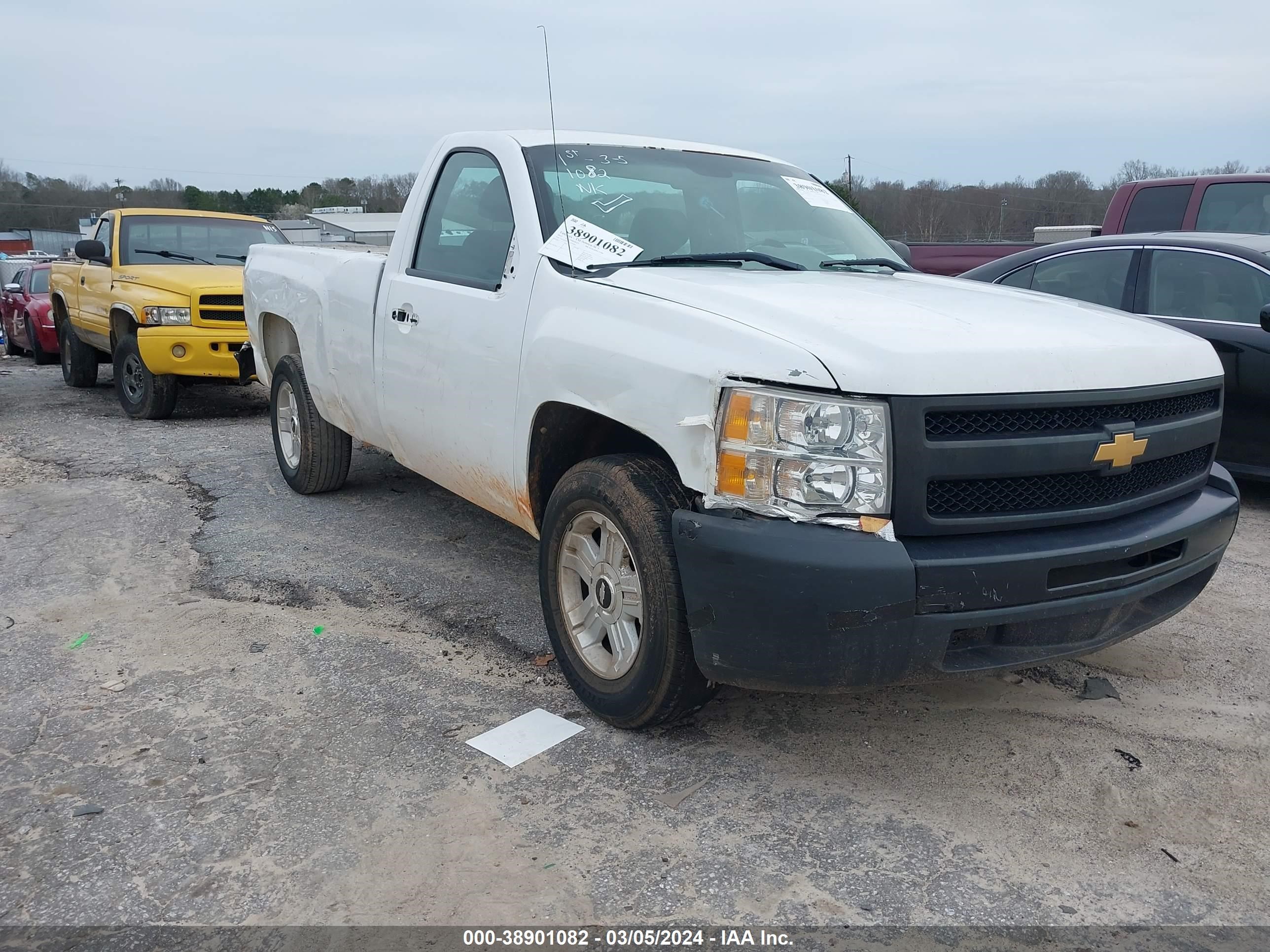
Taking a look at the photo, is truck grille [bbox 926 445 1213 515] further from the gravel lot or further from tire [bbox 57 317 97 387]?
tire [bbox 57 317 97 387]

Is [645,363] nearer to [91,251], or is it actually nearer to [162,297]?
[162,297]

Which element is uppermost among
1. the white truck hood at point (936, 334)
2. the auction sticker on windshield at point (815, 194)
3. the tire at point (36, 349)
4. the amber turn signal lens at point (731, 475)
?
the auction sticker on windshield at point (815, 194)

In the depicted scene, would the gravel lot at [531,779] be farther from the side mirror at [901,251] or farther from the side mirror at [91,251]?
the side mirror at [91,251]

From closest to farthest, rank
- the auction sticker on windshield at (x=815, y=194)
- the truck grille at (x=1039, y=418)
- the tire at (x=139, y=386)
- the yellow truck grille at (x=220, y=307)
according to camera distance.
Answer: the truck grille at (x=1039, y=418) → the auction sticker on windshield at (x=815, y=194) → the yellow truck grille at (x=220, y=307) → the tire at (x=139, y=386)

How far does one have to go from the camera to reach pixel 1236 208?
847cm

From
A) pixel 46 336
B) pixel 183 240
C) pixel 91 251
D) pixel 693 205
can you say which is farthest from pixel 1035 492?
pixel 46 336

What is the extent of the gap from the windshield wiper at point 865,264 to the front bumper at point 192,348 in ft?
21.5

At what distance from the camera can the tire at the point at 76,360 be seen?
11266 mm

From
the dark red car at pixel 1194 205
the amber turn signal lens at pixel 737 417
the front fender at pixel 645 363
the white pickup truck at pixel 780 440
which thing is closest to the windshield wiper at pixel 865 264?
the white pickup truck at pixel 780 440

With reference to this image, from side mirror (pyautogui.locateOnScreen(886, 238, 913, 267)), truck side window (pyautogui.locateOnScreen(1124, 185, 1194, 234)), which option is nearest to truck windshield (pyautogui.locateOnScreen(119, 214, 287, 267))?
side mirror (pyautogui.locateOnScreen(886, 238, 913, 267))

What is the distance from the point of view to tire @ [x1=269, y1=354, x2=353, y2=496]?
589cm

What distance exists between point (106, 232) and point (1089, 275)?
915cm

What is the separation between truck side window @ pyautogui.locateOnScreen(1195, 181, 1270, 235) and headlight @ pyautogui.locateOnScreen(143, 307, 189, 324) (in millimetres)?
8849

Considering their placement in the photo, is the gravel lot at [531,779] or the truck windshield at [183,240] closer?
the gravel lot at [531,779]
